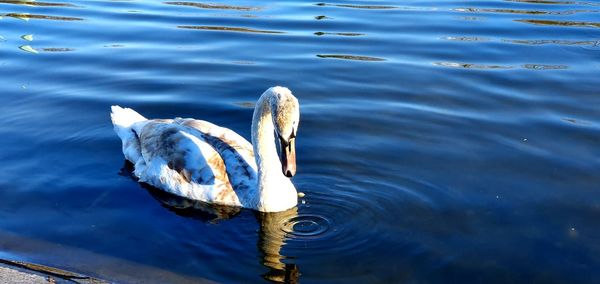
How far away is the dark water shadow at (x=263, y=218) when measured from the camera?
7.94 metres

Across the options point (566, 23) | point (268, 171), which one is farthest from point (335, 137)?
point (566, 23)

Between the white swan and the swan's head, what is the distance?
11 mm

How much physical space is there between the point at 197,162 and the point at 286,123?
6.14ft

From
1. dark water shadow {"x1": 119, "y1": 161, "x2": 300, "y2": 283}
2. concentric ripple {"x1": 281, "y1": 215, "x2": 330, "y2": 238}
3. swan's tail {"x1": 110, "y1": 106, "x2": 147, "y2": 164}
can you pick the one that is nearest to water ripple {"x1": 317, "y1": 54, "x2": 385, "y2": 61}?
swan's tail {"x1": 110, "y1": 106, "x2": 147, "y2": 164}

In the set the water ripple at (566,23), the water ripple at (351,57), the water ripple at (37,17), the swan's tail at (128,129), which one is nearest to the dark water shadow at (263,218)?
the swan's tail at (128,129)

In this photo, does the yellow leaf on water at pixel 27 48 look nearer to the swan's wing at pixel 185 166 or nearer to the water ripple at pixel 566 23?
the swan's wing at pixel 185 166

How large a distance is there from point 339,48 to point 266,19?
9.58 feet

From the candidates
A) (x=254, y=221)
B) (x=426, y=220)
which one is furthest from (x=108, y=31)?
(x=426, y=220)

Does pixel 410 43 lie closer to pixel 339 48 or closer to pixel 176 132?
pixel 339 48

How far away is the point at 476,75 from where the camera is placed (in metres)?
14.6

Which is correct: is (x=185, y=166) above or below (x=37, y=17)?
below

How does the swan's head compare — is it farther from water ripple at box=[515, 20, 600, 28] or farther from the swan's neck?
water ripple at box=[515, 20, 600, 28]

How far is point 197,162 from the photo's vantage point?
33.3ft

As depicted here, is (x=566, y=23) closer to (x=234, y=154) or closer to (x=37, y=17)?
(x=234, y=154)
